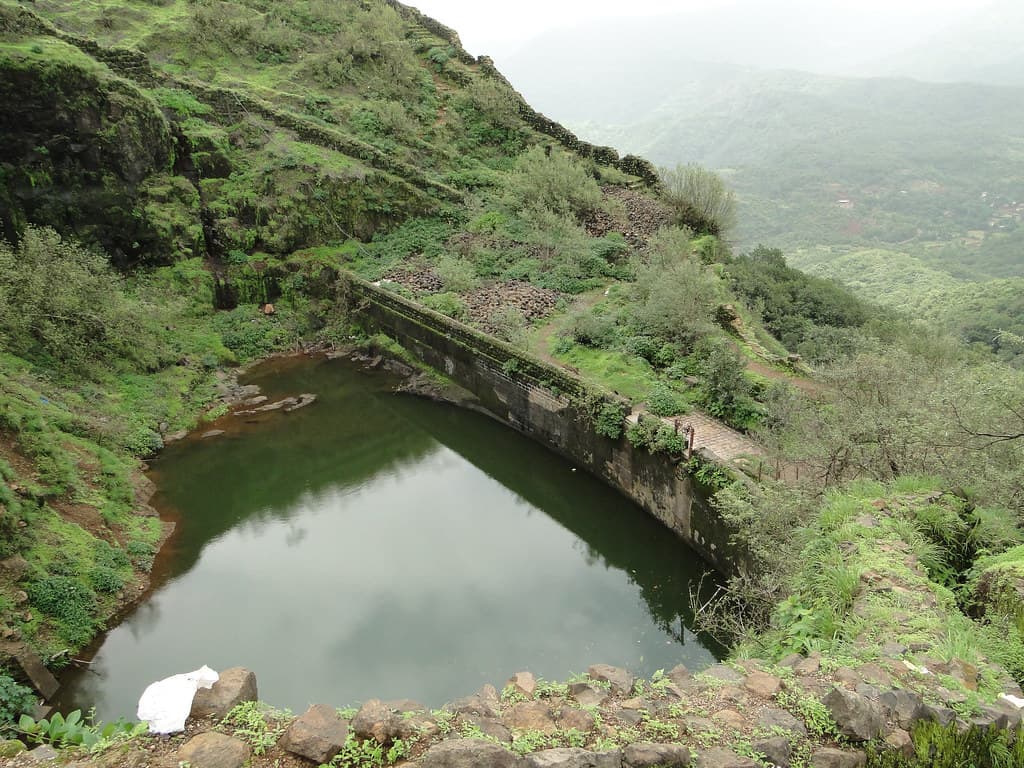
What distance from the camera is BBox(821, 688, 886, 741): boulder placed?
400 cm

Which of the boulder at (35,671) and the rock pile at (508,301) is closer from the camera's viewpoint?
the boulder at (35,671)

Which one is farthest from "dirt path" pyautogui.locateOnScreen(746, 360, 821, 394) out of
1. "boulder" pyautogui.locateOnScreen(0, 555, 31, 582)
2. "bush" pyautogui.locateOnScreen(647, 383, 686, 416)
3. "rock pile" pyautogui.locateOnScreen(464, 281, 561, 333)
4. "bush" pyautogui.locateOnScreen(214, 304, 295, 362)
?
"bush" pyautogui.locateOnScreen(214, 304, 295, 362)

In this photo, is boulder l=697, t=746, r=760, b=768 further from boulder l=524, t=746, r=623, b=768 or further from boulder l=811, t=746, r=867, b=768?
boulder l=524, t=746, r=623, b=768

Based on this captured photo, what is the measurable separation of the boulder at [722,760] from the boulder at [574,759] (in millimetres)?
A: 579

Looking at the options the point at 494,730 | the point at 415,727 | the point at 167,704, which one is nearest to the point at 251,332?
the point at 167,704

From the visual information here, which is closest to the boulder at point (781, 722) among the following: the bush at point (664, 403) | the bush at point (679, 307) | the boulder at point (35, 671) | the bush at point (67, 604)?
the bush at point (664, 403)

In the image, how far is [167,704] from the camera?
4.16m

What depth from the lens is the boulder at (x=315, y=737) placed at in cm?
393

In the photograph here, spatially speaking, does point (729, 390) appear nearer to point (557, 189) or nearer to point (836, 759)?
point (836, 759)

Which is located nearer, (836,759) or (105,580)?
(836,759)

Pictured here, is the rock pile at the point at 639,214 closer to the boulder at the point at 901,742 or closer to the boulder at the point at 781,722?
the boulder at the point at 781,722

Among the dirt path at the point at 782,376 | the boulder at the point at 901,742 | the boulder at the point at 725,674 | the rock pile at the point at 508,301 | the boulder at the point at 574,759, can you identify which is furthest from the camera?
the rock pile at the point at 508,301

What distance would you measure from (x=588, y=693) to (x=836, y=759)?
1.84 meters

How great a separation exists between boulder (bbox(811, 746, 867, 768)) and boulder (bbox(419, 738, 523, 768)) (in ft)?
6.62
